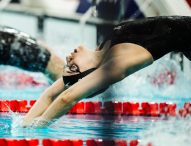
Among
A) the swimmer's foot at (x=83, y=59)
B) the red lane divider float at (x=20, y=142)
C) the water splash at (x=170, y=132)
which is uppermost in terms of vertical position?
the swimmer's foot at (x=83, y=59)

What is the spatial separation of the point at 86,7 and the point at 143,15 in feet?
1.09

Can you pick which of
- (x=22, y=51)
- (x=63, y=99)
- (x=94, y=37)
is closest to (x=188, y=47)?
(x=94, y=37)

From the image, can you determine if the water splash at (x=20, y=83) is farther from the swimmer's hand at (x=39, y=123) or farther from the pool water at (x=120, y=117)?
the swimmer's hand at (x=39, y=123)

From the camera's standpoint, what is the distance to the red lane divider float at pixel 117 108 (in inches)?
107

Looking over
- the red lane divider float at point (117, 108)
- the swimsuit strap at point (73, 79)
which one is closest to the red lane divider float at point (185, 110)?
the red lane divider float at point (117, 108)

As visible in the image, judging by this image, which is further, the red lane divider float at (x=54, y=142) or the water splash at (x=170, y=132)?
the water splash at (x=170, y=132)

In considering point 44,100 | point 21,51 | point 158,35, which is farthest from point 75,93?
point 158,35

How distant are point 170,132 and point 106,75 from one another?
513 millimetres

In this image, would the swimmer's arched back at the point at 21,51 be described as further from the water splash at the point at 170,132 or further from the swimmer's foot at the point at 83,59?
the water splash at the point at 170,132

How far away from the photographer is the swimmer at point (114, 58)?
2.71 meters

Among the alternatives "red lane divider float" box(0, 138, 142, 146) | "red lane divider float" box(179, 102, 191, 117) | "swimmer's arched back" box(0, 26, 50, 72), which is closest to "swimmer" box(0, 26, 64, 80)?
"swimmer's arched back" box(0, 26, 50, 72)

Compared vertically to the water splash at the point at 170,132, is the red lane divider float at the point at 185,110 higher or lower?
higher

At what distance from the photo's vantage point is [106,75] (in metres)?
2.70

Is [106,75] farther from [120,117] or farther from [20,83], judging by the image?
[20,83]
